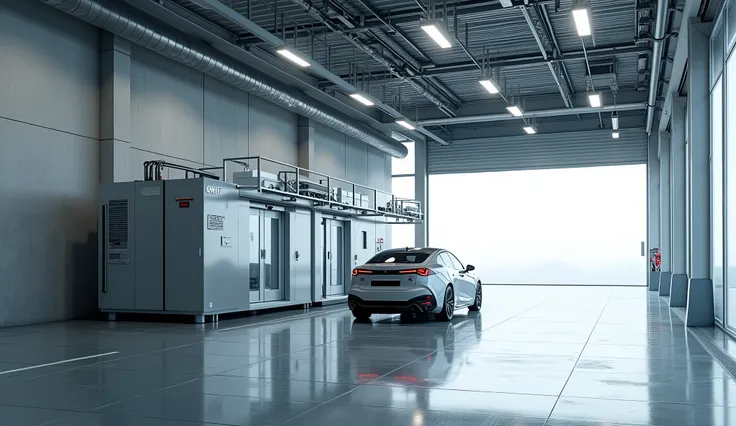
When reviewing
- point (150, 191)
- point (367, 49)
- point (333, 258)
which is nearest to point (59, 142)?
point (150, 191)

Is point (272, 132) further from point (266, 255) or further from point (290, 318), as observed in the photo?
point (290, 318)

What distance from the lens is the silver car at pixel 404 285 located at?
13555 millimetres

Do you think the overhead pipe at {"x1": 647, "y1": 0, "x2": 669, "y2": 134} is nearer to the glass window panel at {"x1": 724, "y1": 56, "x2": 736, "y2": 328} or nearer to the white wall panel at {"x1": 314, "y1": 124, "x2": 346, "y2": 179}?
the glass window panel at {"x1": 724, "y1": 56, "x2": 736, "y2": 328}

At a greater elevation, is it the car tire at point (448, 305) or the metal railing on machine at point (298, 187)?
the metal railing on machine at point (298, 187)

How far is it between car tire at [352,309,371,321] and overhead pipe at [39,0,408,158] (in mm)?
7257

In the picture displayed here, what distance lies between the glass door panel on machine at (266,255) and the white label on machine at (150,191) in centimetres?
291

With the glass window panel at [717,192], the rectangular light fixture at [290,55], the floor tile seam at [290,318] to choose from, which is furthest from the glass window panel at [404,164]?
the glass window panel at [717,192]

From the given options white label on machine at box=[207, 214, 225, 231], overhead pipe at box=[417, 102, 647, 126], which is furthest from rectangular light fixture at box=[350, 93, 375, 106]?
overhead pipe at box=[417, 102, 647, 126]

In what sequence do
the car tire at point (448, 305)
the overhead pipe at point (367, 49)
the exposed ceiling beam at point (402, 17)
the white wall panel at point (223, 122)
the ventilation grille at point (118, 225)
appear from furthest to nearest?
the white wall panel at point (223, 122) < the exposed ceiling beam at point (402, 17) < the overhead pipe at point (367, 49) < the ventilation grille at point (118, 225) < the car tire at point (448, 305)

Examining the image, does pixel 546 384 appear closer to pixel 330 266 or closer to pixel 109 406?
pixel 109 406

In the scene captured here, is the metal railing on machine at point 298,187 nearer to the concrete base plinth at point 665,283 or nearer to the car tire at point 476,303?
the car tire at point 476,303

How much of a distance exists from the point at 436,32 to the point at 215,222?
5959 mm

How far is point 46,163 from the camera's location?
14.7 metres

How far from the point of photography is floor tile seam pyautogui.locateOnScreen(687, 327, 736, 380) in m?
8.07
